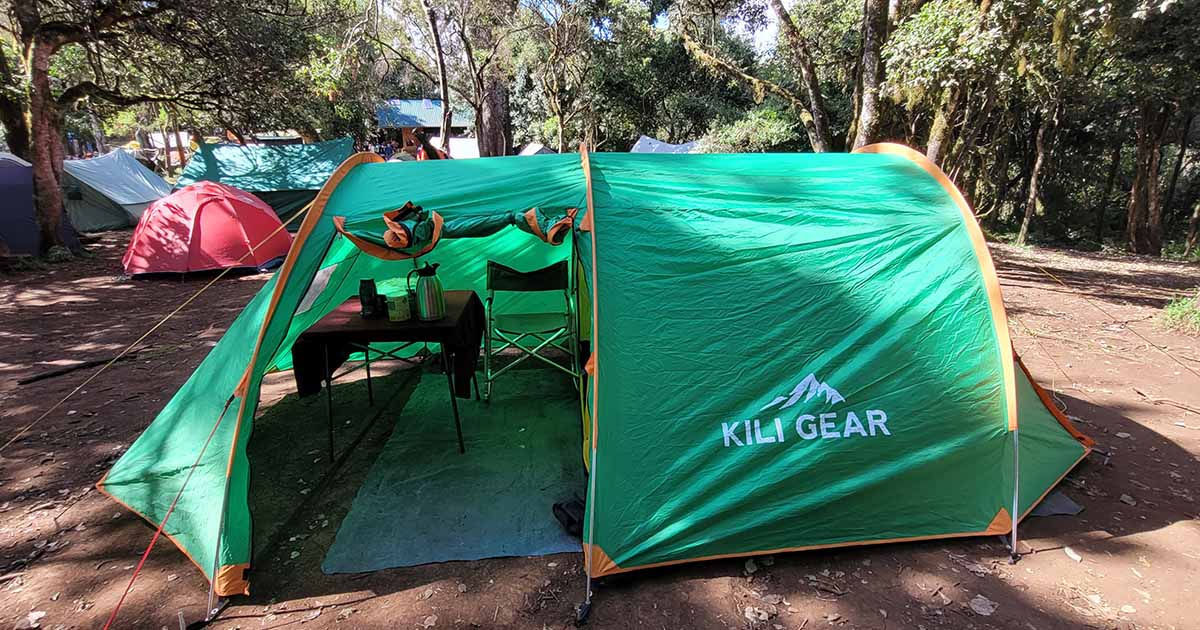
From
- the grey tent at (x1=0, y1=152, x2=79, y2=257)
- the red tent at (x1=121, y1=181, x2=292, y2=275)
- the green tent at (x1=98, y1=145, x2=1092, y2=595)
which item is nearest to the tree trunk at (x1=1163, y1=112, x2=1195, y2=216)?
the green tent at (x1=98, y1=145, x2=1092, y2=595)

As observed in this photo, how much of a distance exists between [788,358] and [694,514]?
2.72 ft

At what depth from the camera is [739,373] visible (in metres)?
2.62

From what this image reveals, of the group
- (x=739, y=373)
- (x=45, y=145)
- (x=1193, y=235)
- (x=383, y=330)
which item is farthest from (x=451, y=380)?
(x=1193, y=235)

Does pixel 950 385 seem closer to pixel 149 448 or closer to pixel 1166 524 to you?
pixel 1166 524

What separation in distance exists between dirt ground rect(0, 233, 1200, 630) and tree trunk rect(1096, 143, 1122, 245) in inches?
602

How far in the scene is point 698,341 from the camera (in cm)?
264

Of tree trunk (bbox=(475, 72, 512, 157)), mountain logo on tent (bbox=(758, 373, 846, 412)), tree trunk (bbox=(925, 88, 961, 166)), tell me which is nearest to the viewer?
mountain logo on tent (bbox=(758, 373, 846, 412))

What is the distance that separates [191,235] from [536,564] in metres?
8.32

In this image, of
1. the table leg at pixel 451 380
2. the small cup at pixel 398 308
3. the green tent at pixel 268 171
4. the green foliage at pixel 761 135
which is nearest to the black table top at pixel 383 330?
the small cup at pixel 398 308

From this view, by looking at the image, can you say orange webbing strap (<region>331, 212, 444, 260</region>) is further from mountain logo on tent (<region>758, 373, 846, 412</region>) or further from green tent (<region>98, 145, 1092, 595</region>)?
mountain logo on tent (<region>758, 373, 846, 412</region>)

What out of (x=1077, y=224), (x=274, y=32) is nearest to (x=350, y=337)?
(x=274, y=32)

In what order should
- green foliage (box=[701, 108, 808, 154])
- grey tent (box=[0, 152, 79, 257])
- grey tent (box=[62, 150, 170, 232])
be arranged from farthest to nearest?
green foliage (box=[701, 108, 808, 154]), grey tent (box=[62, 150, 170, 232]), grey tent (box=[0, 152, 79, 257])

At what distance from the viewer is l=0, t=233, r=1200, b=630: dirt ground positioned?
2293 mm

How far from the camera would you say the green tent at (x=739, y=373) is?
249 cm
